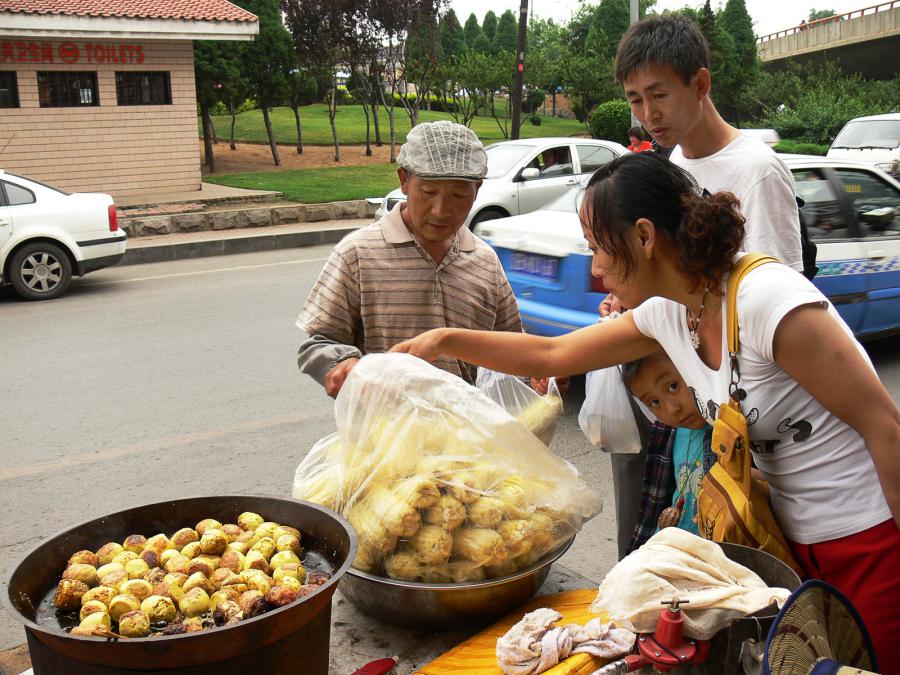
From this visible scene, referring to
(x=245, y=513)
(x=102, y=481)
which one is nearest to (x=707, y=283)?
(x=245, y=513)

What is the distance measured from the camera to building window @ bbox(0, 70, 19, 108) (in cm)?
1686

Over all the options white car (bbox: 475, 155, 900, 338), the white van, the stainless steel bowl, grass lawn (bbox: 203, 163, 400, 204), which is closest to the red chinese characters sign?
grass lawn (bbox: 203, 163, 400, 204)

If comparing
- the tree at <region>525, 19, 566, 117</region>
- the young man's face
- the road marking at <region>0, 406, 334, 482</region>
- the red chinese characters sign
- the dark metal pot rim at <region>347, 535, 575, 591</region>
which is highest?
the tree at <region>525, 19, 566, 117</region>

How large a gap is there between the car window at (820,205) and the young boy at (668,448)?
4.26 metres

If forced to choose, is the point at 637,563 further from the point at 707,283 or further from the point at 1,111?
the point at 1,111

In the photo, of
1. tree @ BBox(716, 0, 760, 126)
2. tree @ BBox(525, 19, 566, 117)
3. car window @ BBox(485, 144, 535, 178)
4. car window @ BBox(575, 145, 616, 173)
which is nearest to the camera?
car window @ BBox(485, 144, 535, 178)

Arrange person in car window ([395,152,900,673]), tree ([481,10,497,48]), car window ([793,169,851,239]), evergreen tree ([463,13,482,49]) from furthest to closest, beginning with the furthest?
tree ([481,10,497,48]), evergreen tree ([463,13,482,49]), car window ([793,169,851,239]), person in car window ([395,152,900,673])

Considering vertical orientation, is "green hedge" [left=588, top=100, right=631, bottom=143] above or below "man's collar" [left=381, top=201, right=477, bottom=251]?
above

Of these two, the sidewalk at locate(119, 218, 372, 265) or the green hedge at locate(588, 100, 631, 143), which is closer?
the sidewalk at locate(119, 218, 372, 265)

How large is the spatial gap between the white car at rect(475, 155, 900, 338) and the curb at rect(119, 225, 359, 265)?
7.38 meters

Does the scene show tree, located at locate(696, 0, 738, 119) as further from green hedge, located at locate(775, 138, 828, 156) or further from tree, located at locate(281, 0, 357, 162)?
tree, located at locate(281, 0, 357, 162)

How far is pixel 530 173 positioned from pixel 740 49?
35263 mm

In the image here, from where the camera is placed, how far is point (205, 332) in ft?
26.5

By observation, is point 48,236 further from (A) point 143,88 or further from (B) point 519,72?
(B) point 519,72
